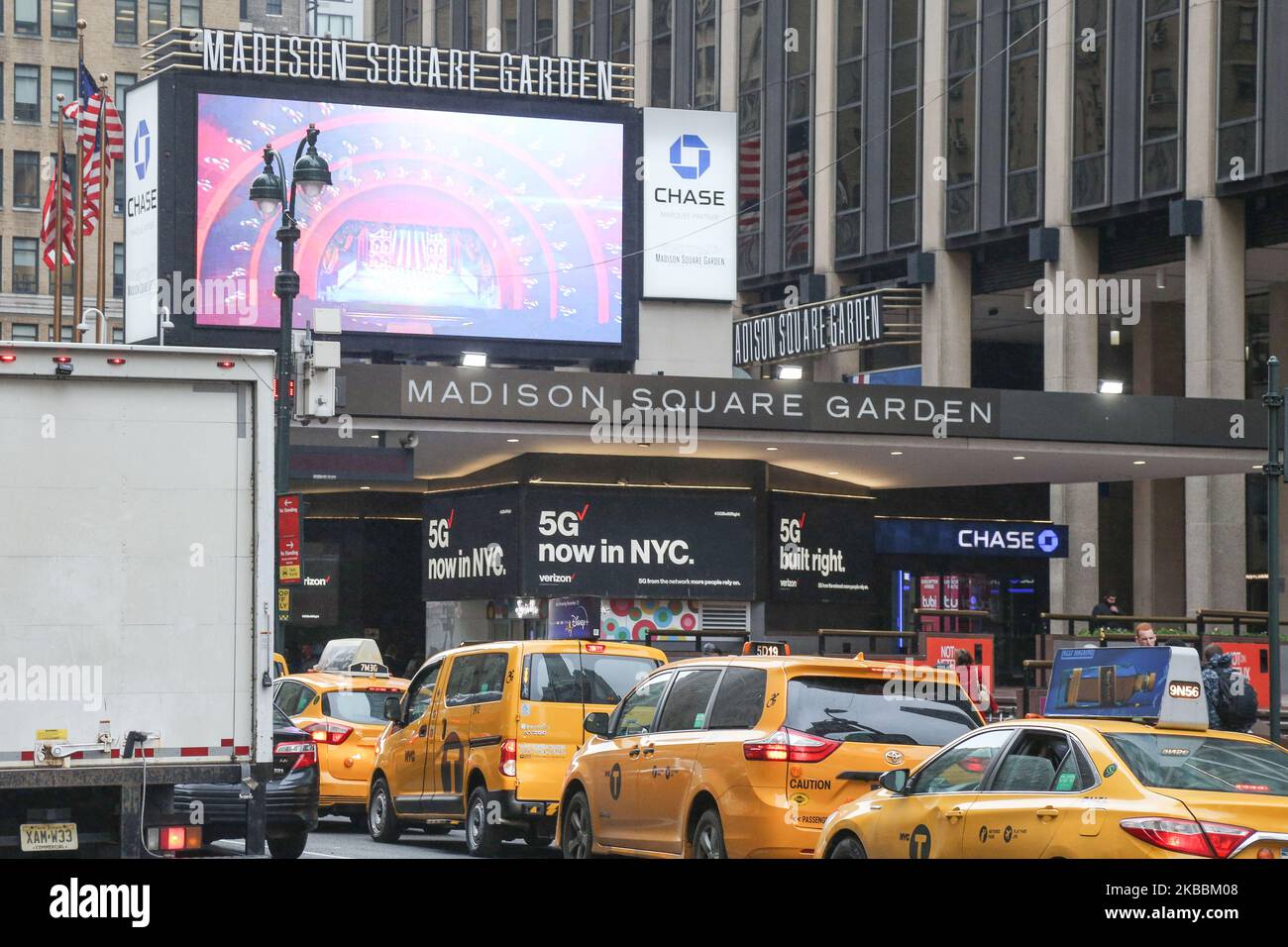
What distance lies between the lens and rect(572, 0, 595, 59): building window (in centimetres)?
6506

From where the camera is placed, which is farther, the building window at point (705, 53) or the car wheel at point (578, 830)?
the building window at point (705, 53)

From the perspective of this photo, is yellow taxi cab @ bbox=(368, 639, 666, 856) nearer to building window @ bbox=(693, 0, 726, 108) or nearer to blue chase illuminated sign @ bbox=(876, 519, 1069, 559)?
blue chase illuminated sign @ bbox=(876, 519, 1069, 559)

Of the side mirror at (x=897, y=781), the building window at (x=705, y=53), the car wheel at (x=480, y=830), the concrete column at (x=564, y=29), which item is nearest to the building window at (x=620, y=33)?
the concrete column at (x=564, y=29)

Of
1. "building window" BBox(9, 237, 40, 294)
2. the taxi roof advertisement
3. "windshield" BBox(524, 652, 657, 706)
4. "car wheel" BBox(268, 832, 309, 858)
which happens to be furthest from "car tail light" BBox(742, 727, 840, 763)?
"building window" BBox(9, 237, 40, 294)

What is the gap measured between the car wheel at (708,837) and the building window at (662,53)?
4810cm

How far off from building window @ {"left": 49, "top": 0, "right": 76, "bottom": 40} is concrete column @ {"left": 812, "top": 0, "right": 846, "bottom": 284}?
5064 cm

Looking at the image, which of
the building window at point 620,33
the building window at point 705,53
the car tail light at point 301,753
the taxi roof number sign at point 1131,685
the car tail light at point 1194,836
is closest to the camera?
the car tail light at point 1194,836

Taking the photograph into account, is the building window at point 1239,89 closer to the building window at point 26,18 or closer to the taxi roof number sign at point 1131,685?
the taxi roof number sign at point 1131,685

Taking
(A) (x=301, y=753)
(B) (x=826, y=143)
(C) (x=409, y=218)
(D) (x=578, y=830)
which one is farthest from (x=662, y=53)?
(D) (x=578, y=830)

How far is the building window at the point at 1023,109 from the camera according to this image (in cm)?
4888

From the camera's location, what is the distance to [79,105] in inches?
1430

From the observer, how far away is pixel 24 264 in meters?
94.0

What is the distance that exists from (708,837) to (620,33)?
5161 cm
